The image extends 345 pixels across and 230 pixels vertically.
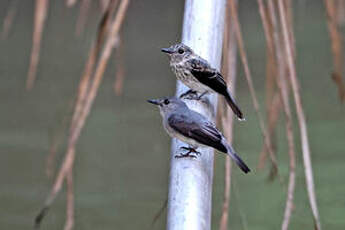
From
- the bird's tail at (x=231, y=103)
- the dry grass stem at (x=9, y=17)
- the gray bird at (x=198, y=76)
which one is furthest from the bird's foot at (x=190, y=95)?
the dry grass stem at (x=9, y=17)

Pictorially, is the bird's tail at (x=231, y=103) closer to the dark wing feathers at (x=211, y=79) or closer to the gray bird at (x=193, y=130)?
the dark wing feathers at (x=211, y=79)

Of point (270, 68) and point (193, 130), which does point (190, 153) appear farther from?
point (270, 68)

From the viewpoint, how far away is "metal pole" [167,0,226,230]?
1.62 m

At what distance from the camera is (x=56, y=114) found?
7.00 meters

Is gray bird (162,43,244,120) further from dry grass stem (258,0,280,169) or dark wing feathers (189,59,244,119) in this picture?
dry grass stem (258,0,280,169)

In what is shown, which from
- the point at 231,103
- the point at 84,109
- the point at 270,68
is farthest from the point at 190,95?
the point at 270,68

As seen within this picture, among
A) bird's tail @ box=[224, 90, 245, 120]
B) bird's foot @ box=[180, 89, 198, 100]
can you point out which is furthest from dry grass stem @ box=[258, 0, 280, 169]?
bird's foot @ box=[180, 89, 198, 100]

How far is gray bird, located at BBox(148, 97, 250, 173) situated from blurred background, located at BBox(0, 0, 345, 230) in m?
1.74

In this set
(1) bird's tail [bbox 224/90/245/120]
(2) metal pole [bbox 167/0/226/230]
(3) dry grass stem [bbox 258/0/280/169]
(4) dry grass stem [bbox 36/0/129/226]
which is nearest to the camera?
(2) metal pole [bbox 167/0/226/230]

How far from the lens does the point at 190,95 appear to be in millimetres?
2537

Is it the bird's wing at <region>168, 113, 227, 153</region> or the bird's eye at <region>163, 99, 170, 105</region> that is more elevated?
the bird's eye at <region>163, 99, 170, 105</region>

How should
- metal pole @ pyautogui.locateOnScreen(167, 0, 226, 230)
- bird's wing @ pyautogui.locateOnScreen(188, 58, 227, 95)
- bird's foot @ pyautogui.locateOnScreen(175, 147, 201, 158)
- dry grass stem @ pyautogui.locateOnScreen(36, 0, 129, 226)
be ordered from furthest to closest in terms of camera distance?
1. bird's wing @ pyautogui.locateOnScreen(188, 58, 227, 95)
2. dry grass stem @ pyautogui.locateOnScreen(36, 0, 129, 226)
3. bird's foot @ pyautogui.locateOnScreen(175, 147, 201, 158)
4. metal pole @ pyautogui.locateOnScreen(167, 0, 226, 230)

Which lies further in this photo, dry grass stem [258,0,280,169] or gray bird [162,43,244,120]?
gray bird [162,43,244,120]

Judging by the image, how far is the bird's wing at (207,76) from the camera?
8.35 feet
